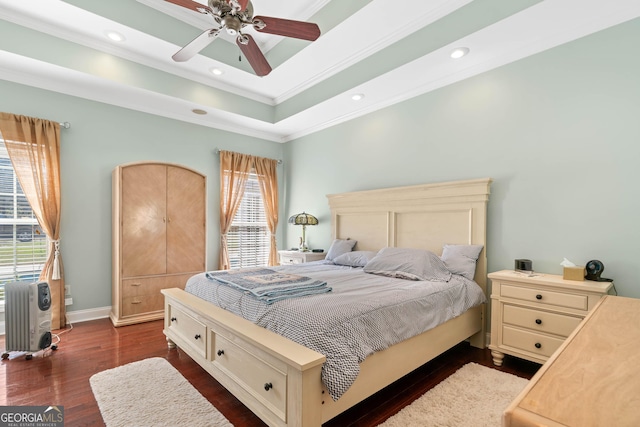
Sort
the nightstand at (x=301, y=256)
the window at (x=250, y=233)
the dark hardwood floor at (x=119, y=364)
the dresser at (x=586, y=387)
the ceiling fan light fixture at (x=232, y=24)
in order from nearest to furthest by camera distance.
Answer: the dresser at (x=586, y=387) < the dark hardwood floor at (x=119, y=364) < the ceiling fan light fixture at (x=232, y=24) < the nightstand at (x=301, y=256) < the window at (x=250, y=233)

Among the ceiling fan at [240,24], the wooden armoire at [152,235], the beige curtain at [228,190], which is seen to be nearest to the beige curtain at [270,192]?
the beige curtain at [228,190]

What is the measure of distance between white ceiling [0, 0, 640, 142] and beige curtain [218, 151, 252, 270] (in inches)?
30.2

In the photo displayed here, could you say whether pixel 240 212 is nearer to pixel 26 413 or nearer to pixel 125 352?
pixel 125 352

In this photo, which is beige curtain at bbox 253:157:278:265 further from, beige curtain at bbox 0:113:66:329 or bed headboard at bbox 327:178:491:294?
beige curtain at bbox 0:113:66:329

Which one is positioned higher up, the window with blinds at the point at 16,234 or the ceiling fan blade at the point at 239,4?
the ceiling fan blade at the point at 239,4

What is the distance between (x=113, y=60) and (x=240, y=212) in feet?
8.58

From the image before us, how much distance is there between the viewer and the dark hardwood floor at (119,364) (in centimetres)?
192

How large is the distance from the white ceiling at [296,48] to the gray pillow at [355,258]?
1.97 m

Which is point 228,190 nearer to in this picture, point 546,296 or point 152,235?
point 152,235

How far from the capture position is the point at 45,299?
8.89 ft

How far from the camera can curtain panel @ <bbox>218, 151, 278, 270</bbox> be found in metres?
4.76

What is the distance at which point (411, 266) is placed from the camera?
9.37 ft

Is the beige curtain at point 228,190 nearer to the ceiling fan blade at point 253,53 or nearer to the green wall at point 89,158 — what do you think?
the green wall at point 89,158

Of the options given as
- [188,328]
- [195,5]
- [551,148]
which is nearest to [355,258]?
[188,328]
